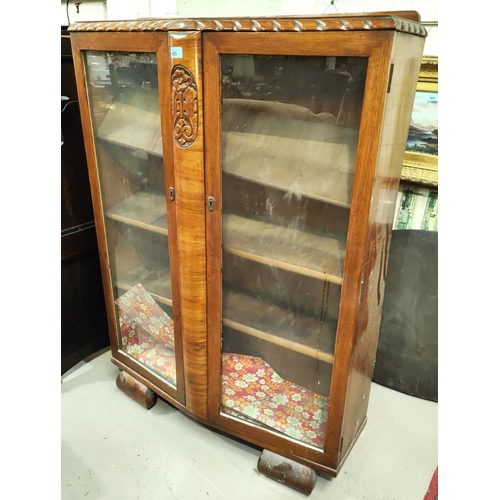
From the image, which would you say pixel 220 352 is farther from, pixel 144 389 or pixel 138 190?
pixel 138 190

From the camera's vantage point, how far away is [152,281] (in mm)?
1633

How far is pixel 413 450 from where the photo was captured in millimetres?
1574

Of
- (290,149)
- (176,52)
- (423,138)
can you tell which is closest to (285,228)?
(290,149)

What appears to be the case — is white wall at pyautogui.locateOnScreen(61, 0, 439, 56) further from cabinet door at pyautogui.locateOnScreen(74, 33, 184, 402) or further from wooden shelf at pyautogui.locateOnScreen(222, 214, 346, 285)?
wooden shelf at pyautogui.locateOnScreen(222, 214, 346, 285)

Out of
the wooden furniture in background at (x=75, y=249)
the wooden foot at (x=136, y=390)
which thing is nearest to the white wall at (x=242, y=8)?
the wooden furniture in background at (x=75, y=249)

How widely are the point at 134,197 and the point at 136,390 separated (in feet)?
2.60

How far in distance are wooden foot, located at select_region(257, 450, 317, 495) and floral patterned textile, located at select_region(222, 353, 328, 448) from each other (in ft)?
0.30

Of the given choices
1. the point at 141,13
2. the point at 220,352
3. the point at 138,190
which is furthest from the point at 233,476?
the point at 141,13

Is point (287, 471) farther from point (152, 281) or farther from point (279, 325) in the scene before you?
point (152, 281)

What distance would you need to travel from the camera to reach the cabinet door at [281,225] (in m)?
1.05

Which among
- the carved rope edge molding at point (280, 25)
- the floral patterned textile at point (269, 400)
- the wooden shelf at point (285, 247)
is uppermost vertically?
the carved rope edge molding at point (280, 25)

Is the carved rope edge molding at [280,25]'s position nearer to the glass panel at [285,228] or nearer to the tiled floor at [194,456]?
Answer: the glass panel at [285,228]

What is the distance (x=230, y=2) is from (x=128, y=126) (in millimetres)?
719

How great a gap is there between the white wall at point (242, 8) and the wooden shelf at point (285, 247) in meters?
0.83
